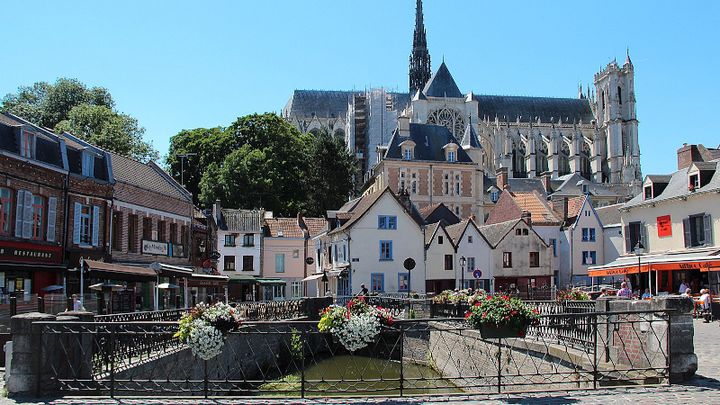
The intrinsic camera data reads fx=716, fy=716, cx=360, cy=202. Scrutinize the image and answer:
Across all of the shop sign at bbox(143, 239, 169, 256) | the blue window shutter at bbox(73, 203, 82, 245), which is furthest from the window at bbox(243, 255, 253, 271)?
the blue window shutter at bbox(73, 203, 82, 245)

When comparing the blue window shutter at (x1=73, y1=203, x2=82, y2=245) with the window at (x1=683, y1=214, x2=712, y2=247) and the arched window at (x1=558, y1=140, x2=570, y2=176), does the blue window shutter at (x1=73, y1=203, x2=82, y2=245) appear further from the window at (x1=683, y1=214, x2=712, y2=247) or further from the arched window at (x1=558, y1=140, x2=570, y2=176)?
the arched window at (x1=558, y1=140, x2=570, y2=176)

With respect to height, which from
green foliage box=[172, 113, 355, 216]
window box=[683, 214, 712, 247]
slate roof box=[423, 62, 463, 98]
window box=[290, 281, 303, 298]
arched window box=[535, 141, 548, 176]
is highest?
slate roof box=[423, 62, 463, 98]

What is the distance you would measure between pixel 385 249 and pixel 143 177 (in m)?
15.4

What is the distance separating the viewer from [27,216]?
23859 millimetres

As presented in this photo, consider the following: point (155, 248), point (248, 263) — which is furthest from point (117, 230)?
point (248, 263)

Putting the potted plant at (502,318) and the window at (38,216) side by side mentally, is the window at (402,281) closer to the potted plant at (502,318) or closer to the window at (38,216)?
the window at (38,216)

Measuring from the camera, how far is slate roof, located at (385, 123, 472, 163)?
6273cm

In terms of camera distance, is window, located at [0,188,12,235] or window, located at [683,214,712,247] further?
window, located at [683,214,712,247]

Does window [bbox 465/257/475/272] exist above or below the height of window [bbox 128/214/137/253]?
below

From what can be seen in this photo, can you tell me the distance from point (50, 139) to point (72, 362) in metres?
16.8

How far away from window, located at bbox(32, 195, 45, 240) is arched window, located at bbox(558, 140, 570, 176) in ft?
348

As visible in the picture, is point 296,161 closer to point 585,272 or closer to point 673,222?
point 585,272

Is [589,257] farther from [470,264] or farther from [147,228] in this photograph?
[147,228]

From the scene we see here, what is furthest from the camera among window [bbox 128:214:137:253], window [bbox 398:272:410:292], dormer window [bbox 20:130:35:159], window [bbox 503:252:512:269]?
window [bbox 503:252:512:269]
